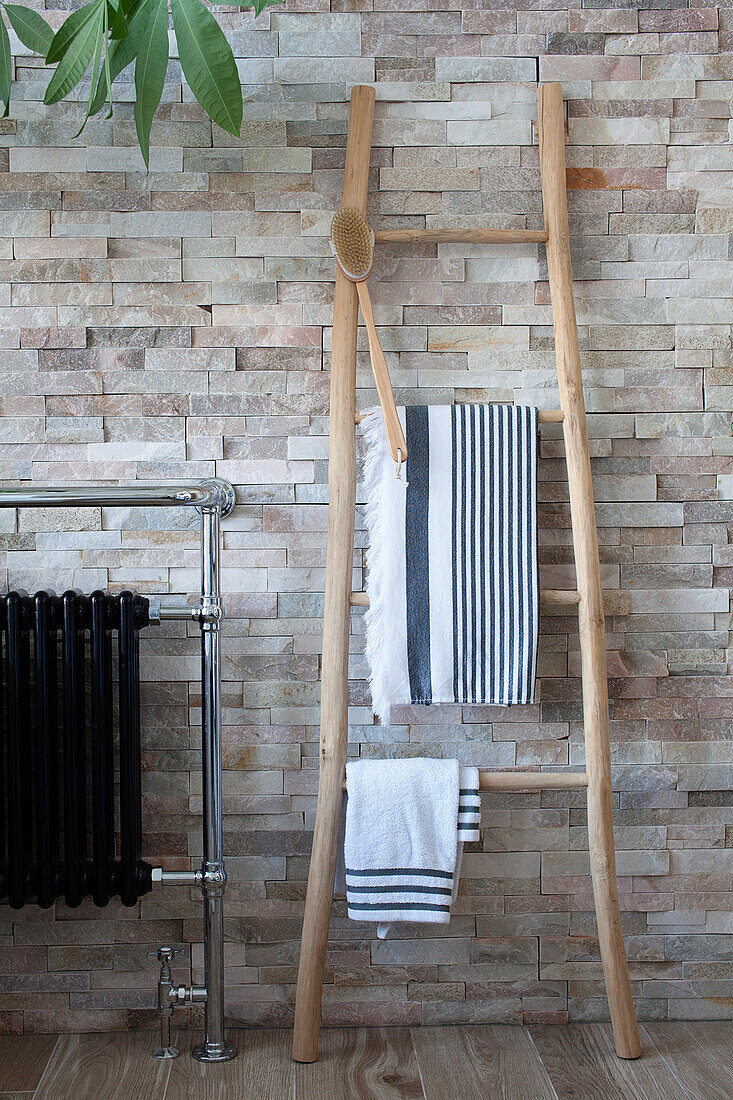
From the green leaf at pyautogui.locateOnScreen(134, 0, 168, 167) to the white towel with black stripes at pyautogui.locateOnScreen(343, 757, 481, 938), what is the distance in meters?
1.03

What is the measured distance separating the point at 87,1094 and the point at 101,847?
353 millimetres

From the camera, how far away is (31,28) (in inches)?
52.3

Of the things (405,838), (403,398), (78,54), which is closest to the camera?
(78,54)

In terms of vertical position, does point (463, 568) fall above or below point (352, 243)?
below

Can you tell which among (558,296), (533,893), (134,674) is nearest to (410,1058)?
(533,893)

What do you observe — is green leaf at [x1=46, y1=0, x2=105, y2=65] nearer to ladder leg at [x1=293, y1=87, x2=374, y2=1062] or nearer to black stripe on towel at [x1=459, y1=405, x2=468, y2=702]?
ladder leg at [x1=293, y1=87, x2=374, y2=1062]

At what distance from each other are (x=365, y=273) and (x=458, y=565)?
0.49m

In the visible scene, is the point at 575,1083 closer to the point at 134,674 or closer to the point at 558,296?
the point at 134,674

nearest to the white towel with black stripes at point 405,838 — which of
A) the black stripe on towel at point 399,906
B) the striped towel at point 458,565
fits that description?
the black stripe on towel at point 399,906

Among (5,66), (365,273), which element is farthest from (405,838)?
(5,66)

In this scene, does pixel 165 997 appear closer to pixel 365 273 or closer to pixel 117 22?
pixel 365 273

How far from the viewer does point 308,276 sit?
1483mm

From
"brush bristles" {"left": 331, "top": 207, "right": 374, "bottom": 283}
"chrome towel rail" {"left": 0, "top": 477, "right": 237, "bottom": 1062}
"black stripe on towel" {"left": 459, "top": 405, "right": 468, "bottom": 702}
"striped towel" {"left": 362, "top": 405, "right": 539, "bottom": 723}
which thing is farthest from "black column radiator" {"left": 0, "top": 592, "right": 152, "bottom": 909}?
"brush bristles" {"left": 331, "top": 207, "right": 374, "bottom": 283}

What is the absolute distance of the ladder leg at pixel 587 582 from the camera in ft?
4.44
